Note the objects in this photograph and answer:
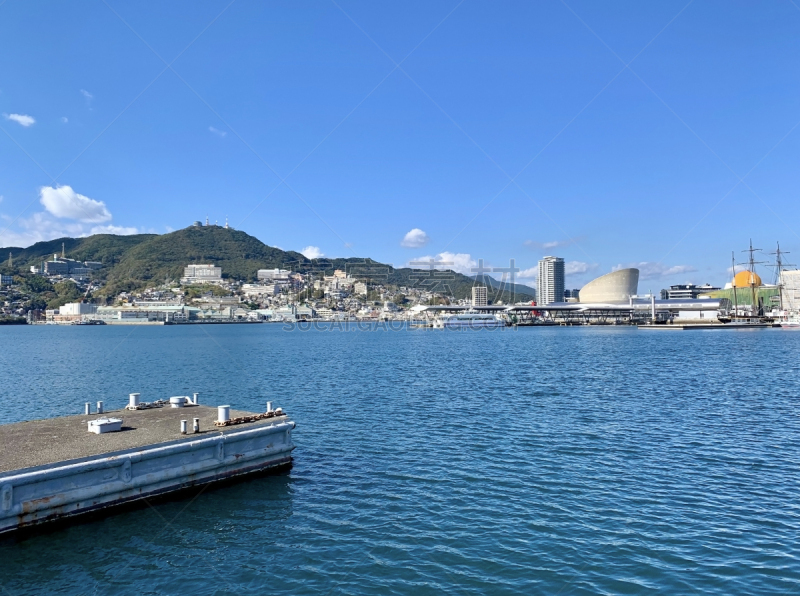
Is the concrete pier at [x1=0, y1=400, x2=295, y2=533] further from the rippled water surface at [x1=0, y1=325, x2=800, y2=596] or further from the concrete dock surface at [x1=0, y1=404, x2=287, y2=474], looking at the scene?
the rippled water surface at [x1=0, y1=325, x2=800, y2=596]

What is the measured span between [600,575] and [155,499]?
1248cm

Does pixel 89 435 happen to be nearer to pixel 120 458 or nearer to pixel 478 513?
pixel 120 458

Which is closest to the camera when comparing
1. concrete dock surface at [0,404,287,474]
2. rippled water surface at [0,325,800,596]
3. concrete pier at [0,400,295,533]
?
rippled water surface at [0,325,800,596]

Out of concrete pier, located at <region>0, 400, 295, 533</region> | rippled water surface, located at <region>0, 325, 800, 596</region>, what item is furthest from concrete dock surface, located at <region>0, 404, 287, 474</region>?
rippled water surface, located at <region>0, 325, 800, 596</region>

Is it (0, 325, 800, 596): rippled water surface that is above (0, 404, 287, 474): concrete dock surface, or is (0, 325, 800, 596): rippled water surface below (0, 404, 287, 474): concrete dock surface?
below

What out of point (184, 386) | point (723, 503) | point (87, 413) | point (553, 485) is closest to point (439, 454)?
point (553, 485)

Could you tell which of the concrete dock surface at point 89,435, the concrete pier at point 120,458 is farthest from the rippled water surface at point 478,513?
the concrete dock surface at point 89,435

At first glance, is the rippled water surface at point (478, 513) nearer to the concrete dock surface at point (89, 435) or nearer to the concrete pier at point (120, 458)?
the concrete pier at point (120, 458)

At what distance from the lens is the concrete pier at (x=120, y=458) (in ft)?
44.7

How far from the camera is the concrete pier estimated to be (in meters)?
13.6

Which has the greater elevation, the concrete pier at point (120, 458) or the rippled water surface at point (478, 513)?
the concrete pier at point (120, 458)

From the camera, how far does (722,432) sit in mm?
25172

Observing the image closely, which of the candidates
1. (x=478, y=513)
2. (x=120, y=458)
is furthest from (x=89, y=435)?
(x=478, y=513)

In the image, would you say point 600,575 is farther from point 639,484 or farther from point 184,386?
point 184,386
